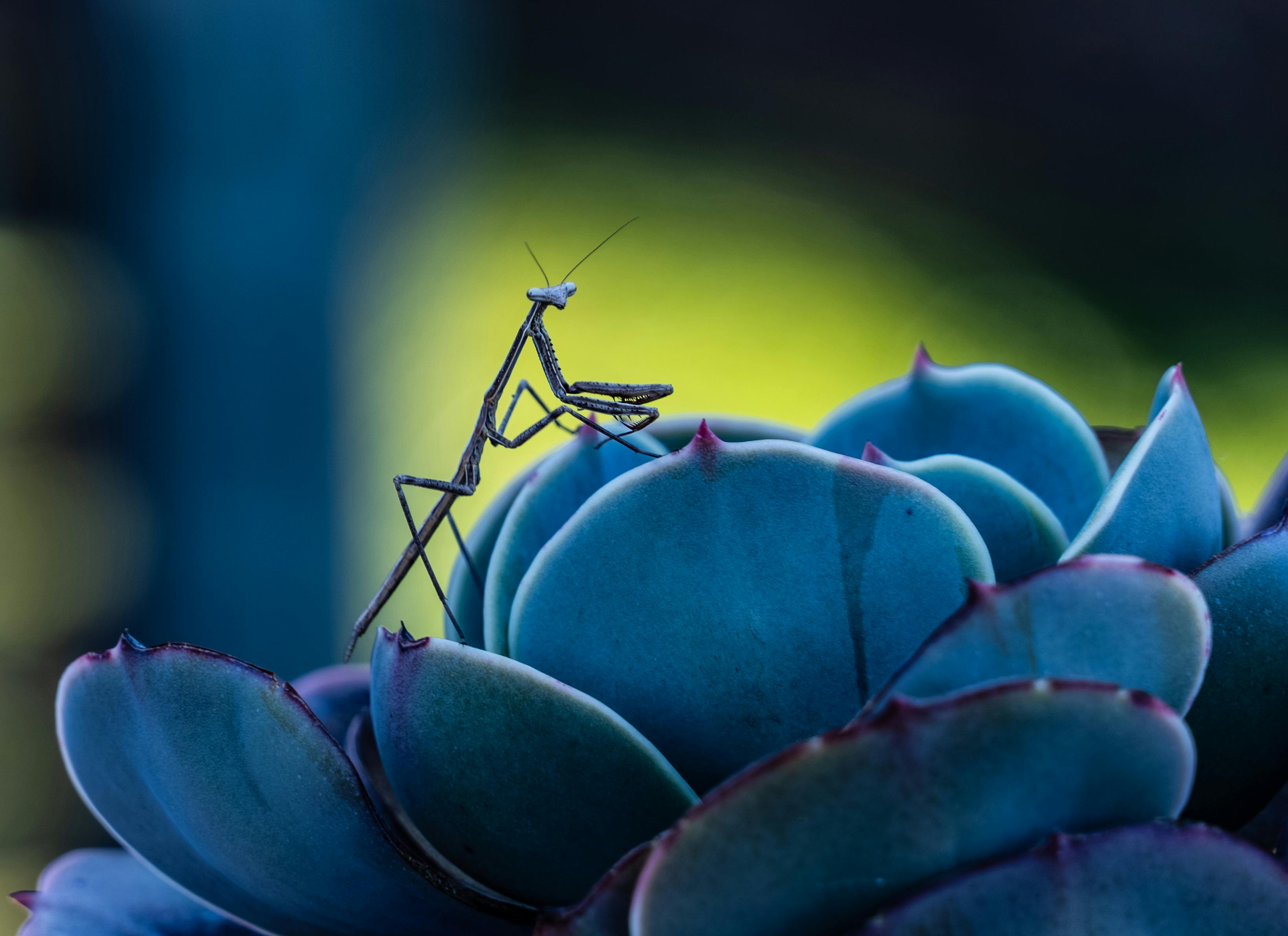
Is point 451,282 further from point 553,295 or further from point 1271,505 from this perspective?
point 1271,505

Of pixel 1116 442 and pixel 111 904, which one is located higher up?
pixel 1116 442

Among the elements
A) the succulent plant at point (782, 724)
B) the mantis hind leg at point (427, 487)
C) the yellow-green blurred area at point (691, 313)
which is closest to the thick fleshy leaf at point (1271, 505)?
the succulent plant at point (782, 724)

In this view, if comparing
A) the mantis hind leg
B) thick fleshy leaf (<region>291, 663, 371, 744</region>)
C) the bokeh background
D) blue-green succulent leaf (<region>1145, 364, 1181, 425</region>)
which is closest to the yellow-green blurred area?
the bokeh background

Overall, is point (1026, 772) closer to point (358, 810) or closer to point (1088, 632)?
point (1088, 632)

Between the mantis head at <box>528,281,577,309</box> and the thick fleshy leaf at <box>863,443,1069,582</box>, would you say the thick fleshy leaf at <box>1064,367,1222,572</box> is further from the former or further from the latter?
the mantis head at <box>528,281,577,309</box>

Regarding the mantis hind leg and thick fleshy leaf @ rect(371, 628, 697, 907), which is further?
the mantis hind leg

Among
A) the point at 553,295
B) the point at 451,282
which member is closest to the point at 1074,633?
the point at 553,295
